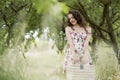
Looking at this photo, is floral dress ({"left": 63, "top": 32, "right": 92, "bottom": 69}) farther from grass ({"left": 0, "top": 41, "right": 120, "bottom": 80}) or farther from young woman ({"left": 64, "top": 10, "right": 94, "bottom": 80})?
grass ({"left": 0, "top": 41, "right": 120, "bottom": 80})

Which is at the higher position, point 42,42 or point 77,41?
point 42,42

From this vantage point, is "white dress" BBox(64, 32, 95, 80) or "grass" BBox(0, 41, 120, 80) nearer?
"white dress" BBox(64, 32, 95, 80)

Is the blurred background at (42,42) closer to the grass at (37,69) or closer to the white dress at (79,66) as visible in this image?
the grass at (37,69)

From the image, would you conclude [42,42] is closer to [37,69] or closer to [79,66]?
[37,69]

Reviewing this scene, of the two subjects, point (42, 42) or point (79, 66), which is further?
point (42, 42)

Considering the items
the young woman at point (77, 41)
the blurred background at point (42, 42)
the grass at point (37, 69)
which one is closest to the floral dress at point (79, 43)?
the young woman at point (77, 41)

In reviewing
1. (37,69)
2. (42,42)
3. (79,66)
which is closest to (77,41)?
(79,66)

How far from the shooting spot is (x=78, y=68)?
20.0 feet

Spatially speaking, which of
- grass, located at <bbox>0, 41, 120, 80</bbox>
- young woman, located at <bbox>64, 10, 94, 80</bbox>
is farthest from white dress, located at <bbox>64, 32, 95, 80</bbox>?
grass, located at <bbox>0, 41, 120, 80</bbox>

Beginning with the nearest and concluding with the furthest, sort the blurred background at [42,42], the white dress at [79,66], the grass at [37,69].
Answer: the white dress at [79,66], the grass at [37,69], the blurred background at [42,42]

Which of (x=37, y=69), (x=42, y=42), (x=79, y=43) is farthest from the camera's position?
(x=42, y=42)

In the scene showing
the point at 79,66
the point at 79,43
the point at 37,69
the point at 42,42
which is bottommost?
→ the point at 37,69

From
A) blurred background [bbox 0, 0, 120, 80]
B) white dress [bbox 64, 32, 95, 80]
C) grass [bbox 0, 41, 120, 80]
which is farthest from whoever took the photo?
blurred background [bbox 0, 0, 120, 80]

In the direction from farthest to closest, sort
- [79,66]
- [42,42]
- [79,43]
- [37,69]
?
[42,42] < [37,69] < [79,43] < [79,66]
